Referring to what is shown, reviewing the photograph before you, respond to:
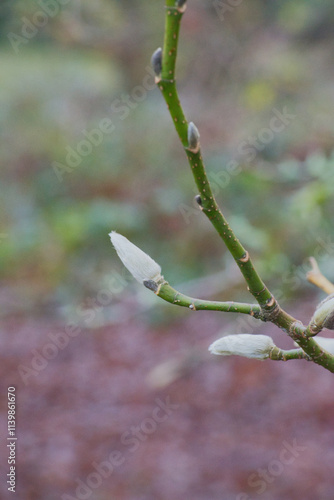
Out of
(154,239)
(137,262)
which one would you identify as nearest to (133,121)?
(154,239)

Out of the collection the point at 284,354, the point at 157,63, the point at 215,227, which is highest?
the point at 157,63

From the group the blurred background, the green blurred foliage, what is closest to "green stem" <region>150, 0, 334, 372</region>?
the blurred background

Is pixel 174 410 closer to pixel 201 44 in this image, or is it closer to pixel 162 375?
pixel 162 375

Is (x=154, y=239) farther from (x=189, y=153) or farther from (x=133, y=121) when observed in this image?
(x=189, y=153)

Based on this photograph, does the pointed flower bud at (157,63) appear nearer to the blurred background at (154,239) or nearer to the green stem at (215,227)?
the green stem at (215,227)

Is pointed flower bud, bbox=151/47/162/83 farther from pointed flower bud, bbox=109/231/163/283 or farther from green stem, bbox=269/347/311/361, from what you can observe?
green stem, bbox=269/347/311/361

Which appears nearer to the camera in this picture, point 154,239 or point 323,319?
point 323,319
